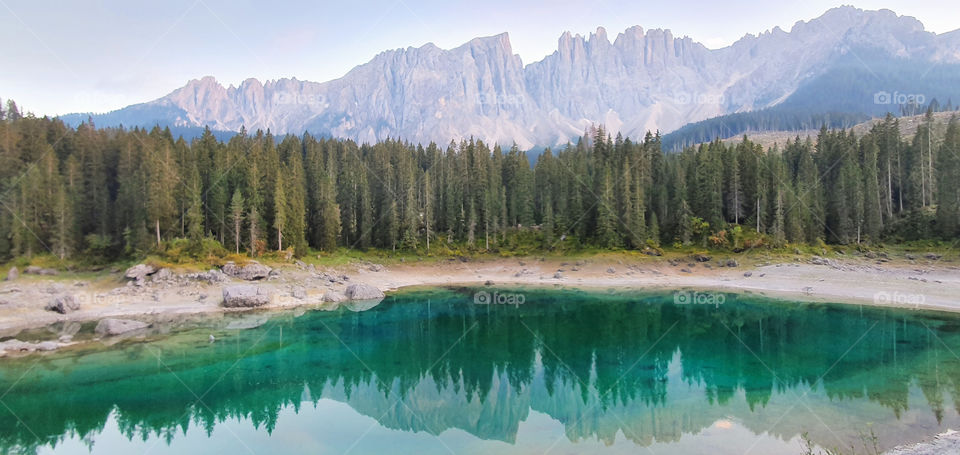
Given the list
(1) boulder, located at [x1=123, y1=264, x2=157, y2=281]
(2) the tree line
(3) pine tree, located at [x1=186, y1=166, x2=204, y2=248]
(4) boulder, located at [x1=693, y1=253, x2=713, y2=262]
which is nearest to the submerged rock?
(1) boulder, located at [x1=123, y1=264, x2=157, y2=281]

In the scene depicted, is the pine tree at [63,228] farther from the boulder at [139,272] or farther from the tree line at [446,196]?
the boulder at [139,272]

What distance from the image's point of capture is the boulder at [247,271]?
47.8m

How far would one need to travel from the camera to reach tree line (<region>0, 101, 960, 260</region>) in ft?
170

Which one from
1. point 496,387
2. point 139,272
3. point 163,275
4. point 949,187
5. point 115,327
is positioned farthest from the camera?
point 949,187

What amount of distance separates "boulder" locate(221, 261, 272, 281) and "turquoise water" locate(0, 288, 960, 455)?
39.3 ft

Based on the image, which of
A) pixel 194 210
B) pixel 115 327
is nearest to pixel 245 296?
pixel 115 327

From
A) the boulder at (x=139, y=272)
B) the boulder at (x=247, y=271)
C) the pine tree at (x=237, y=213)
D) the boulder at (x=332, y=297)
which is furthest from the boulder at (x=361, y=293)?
the boulder at (x=139, y=272)

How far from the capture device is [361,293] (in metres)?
47.6

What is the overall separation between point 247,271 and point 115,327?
16226 mm

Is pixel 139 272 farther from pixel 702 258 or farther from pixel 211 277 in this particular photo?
pixel 702 258

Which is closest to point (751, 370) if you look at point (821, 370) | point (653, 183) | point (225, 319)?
point (821, 370)

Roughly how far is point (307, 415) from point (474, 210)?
5666 cm

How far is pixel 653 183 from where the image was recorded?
259 ft

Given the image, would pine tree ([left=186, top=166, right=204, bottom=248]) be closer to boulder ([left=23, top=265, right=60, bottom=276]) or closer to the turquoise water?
boulder ([left=23, top=265, right=60, bottom=276])
